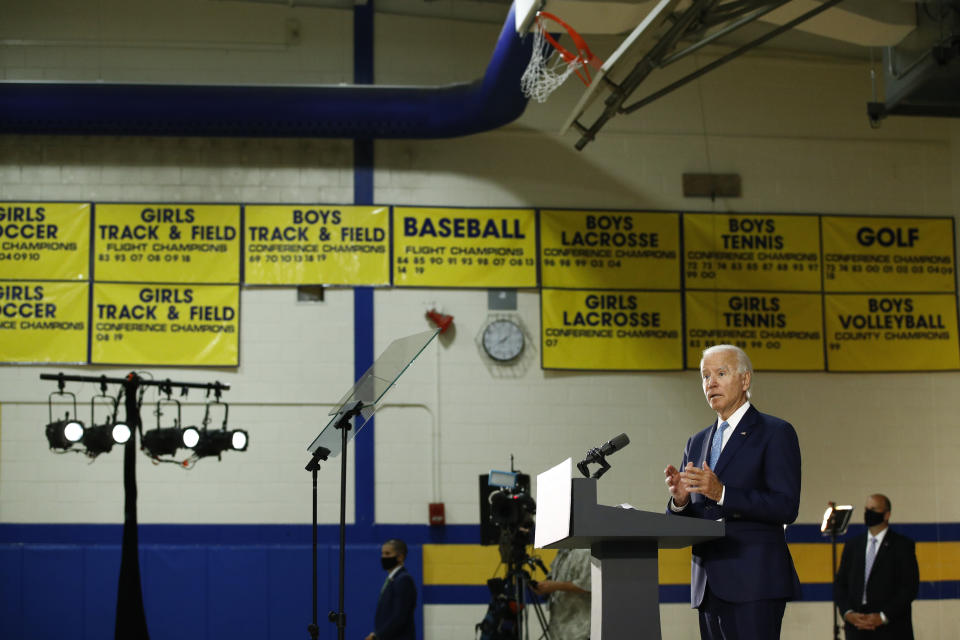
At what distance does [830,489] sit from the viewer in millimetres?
8125

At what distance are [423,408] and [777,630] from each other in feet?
16.8

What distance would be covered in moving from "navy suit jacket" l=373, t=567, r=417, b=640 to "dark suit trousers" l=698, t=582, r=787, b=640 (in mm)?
3264

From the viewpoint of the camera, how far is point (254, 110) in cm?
772

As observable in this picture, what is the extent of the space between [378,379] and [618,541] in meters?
1.35

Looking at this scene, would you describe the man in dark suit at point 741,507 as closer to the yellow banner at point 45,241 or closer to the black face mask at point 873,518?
the black face mask at point 873,518

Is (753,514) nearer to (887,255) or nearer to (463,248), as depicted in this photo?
(463,248)

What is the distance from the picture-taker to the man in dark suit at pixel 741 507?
2953 millimetres

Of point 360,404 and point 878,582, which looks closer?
point 360,404

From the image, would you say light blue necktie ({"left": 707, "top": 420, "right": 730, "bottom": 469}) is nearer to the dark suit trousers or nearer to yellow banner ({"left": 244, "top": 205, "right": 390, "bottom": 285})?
the dark suit trousers

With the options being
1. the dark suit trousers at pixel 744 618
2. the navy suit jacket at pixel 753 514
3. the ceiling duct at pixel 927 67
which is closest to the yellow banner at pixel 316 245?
the ceiling duct at pixel 927 67

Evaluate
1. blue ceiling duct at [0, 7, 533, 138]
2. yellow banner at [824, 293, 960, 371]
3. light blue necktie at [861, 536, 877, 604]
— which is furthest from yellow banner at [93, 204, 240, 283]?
light blue necktie at [861, 536, 877, 604]

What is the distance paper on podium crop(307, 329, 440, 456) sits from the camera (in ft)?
12.4

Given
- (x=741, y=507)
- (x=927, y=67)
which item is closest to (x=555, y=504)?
(x=741, y=507)

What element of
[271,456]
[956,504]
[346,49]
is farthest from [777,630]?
[346,49]
